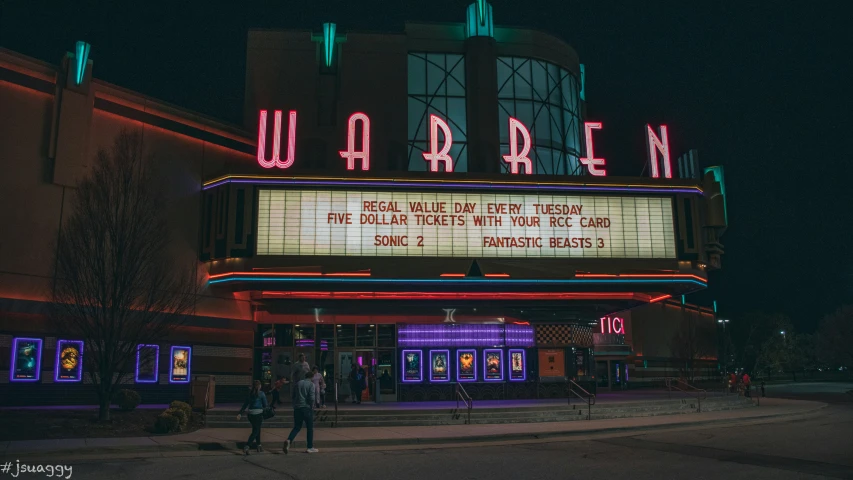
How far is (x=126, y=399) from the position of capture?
22391 mm

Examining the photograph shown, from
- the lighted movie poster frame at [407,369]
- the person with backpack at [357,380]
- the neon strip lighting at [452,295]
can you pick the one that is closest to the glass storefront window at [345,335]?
the neon strip lighting at [452,295]

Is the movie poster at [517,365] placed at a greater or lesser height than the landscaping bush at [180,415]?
greater

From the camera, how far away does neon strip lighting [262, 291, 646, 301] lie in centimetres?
2861

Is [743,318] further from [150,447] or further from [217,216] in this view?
[150,447]

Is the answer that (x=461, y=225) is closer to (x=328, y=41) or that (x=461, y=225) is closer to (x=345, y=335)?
(x=345, y=335)

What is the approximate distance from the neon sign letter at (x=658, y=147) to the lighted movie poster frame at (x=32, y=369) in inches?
988

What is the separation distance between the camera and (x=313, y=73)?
115ft

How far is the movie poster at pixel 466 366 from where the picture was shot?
29922 mm

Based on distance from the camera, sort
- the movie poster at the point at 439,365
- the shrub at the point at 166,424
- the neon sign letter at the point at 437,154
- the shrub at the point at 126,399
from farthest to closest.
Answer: the movie poster at the point at 439,365
the neon sign letter at the point at 437,154
the shrub at the point at 126,399
the shrub at the point at 166,424

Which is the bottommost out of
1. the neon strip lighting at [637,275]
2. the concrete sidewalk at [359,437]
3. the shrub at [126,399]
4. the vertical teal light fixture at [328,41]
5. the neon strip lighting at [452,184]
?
the concrete sidewalk at [359,437]

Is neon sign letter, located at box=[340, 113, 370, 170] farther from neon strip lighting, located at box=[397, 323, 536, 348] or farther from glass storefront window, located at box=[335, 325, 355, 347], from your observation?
neon strip lighting, located at box=[397, 323, 536, 348]

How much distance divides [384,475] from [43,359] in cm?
1666

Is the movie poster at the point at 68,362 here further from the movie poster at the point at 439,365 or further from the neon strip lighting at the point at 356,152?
the movie poster at the point at 439,365

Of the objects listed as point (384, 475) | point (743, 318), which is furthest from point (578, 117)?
point (743, 318)
